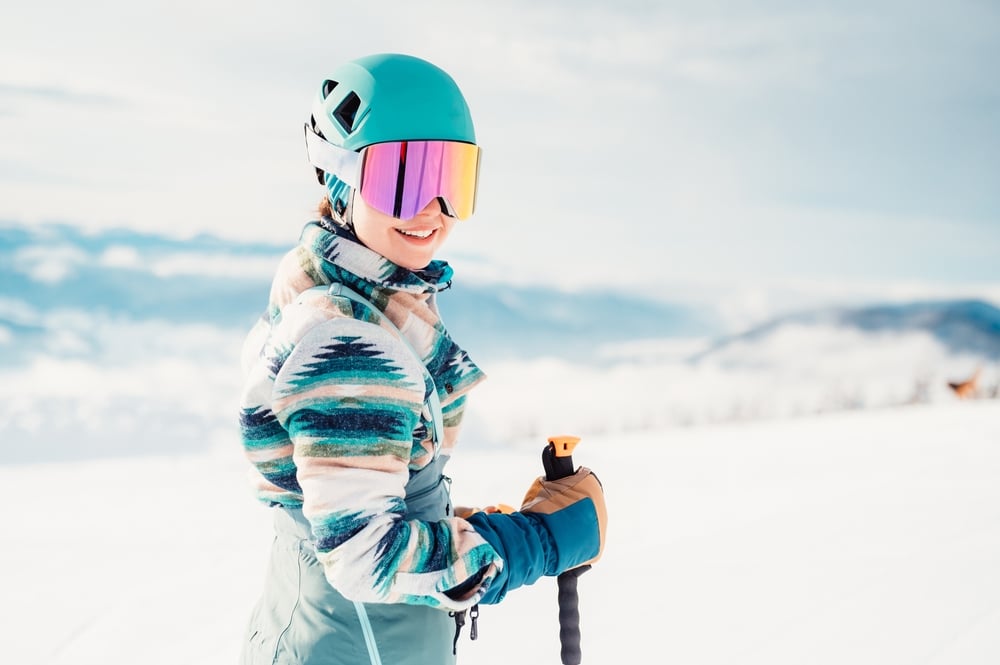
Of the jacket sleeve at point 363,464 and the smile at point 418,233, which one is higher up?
the smile at point 418,233

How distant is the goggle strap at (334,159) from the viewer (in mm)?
1547

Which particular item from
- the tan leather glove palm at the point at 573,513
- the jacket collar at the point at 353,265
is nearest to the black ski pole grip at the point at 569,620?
the tan leather glove palm at the point at 573,513

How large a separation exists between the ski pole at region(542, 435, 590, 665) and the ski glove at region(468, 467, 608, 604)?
0.07 feet

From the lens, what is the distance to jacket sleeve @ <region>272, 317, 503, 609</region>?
1289 mm

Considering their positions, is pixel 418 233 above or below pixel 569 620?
above

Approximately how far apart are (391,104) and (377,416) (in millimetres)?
542

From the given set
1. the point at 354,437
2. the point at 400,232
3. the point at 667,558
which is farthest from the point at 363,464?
the point at 667,558

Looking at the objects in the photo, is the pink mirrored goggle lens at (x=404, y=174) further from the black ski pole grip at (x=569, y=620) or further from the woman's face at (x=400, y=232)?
the black ski pole grip at (x=569, y=620)

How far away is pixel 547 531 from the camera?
1.48 m

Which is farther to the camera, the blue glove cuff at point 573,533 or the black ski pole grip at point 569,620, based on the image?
the black ski pole grip at point 569,620

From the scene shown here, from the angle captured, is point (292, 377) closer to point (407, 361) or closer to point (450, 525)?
point (407, 361)

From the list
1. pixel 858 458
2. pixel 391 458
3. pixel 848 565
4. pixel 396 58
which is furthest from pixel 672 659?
pixel 858 458

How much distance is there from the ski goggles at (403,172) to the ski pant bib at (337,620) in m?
0.46

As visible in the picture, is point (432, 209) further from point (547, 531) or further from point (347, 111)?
point (547, 531)
